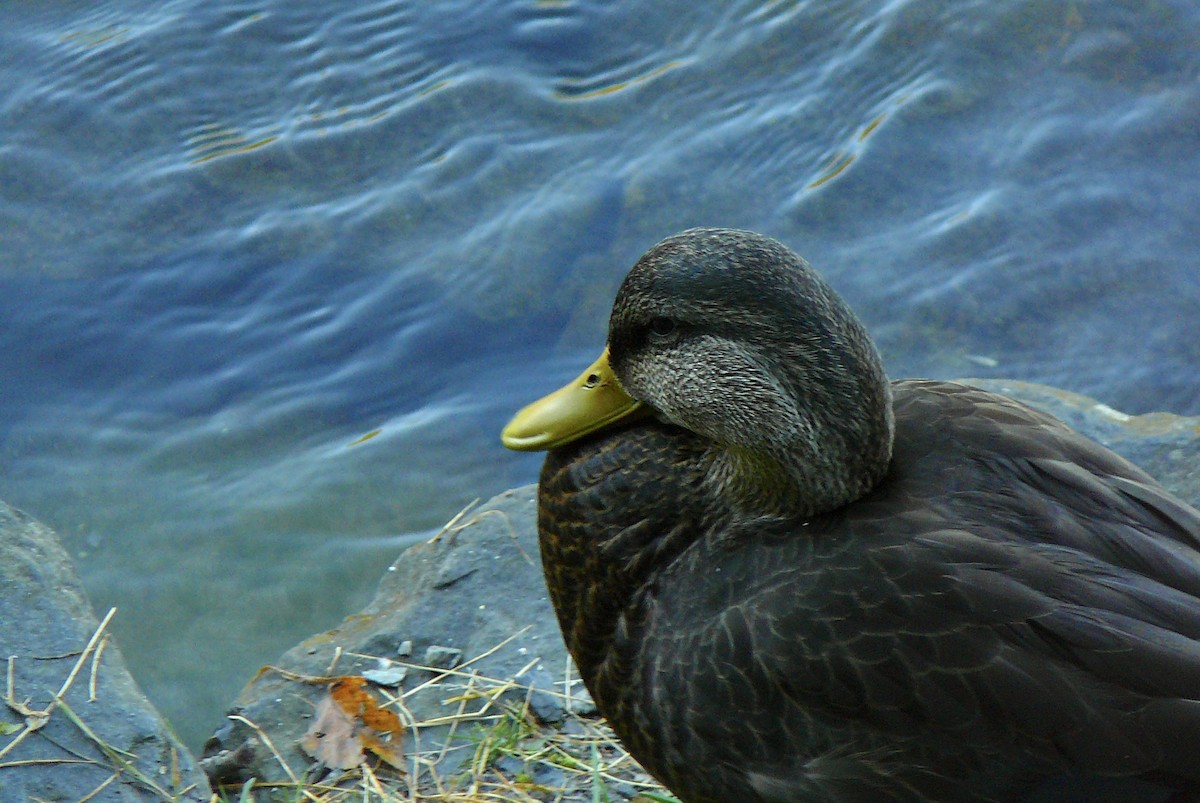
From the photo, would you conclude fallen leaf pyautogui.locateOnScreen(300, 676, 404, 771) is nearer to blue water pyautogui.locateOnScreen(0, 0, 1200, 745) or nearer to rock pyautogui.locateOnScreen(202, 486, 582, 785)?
rock pyautogui.locateOnScreen(202, 486, 582, 785)

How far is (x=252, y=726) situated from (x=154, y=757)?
Result: 523 millimetres

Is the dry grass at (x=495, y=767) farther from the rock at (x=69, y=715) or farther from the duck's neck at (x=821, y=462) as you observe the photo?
the duck's neck at (x=821, y=462)

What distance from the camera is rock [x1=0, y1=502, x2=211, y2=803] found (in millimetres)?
2998

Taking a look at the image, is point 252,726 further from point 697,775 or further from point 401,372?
point 401,372

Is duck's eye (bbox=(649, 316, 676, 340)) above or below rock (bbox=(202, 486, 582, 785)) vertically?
above

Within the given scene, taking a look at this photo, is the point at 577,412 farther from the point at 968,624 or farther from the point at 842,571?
the point at 968,624

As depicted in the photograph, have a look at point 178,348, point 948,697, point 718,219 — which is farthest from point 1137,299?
point 178,348

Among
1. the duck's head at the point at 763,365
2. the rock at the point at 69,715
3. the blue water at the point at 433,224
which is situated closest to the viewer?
the duck's head at the point at 763,365

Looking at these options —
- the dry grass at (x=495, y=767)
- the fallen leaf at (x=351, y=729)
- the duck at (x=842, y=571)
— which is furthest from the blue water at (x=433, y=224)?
the duck at (x=842, y=571)

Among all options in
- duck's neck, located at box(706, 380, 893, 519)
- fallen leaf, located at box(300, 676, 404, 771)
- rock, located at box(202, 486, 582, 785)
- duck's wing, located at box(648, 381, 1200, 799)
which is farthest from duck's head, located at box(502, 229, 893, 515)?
fallen leaf, located at box(300, 676, 404, 771)

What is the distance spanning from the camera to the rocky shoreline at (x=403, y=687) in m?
3.09

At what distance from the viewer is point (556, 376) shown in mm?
5406

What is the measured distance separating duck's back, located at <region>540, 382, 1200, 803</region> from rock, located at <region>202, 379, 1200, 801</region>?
2.54 ft

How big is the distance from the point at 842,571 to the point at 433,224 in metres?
3.87
